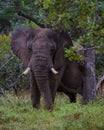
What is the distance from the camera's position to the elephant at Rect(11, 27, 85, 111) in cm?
996

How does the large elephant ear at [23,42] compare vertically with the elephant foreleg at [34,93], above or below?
above

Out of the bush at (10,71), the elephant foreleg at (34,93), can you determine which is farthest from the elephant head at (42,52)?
the bush at (10,71)

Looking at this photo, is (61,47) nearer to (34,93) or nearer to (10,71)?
(34,93)

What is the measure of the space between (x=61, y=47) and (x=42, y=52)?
964 millimetres

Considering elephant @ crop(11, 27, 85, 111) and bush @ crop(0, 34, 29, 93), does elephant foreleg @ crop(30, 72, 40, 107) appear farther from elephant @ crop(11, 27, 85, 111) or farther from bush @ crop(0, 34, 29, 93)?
bush @ crop(0, 34, 29, 93)

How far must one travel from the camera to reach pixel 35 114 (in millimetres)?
8820

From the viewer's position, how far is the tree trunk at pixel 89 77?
436 inches

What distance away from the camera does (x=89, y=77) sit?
1145cm

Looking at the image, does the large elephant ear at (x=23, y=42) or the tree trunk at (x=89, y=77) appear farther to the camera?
the tree trunk at (x=89, y=77)

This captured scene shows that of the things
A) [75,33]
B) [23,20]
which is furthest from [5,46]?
[75,33]

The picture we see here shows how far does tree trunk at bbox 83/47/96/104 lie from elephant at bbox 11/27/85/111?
49 cm

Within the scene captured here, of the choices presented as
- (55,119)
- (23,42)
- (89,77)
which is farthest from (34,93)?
(55,119)

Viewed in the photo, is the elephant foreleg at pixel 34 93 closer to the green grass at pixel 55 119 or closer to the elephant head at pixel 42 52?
the elephant head at pixel 42 52

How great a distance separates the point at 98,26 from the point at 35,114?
118 inches
